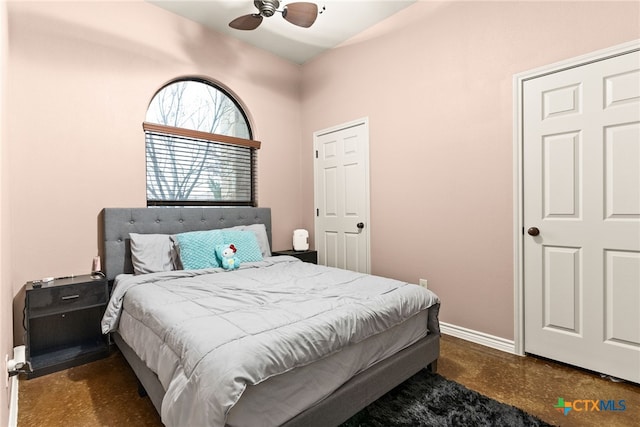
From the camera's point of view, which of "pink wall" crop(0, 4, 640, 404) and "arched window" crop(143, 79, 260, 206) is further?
"arched window" crop(143, 79, 260, 206)

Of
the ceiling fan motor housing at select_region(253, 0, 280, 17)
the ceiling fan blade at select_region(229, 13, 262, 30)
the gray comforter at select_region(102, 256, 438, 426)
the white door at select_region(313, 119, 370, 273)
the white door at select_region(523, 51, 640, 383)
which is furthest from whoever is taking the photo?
the white door at select_region(313, 119, 370, 273)

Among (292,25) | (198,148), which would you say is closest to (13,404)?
(198,148)

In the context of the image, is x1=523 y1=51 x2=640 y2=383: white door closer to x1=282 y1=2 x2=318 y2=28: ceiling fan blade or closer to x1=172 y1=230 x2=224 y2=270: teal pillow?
x1=282 y1=2 x2=318 y2=28: ceiling fan blade

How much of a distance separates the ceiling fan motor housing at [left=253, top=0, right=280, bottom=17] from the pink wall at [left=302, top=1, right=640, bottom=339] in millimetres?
1204

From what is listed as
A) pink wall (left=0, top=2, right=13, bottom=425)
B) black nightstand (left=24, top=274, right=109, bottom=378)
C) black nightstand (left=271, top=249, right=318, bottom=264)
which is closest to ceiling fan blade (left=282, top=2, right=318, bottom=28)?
pink wall (left=0, top=2, right=13, bottom=425)

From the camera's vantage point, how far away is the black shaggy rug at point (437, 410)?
1.62m

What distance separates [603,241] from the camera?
2.04 metres

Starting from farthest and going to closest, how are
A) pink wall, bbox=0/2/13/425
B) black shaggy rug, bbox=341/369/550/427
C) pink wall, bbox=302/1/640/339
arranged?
pink wall, bbox=302/1/640/339
black shaggy rug, bbox=341/369/550/427
pink wall, bbox=0/2/13/425

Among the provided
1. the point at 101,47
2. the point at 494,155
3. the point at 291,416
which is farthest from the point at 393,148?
the point at 101,47

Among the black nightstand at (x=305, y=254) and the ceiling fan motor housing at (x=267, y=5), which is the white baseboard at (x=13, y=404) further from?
the ceiling fan motor housing at (x=267, y=5)

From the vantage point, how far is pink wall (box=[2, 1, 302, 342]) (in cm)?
240

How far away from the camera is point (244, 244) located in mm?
3023

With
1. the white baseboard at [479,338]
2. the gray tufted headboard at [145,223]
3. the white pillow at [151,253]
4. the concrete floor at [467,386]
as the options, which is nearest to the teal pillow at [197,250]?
the white pillow at [151,253]

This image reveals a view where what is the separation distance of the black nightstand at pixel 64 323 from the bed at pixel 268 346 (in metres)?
0.24
